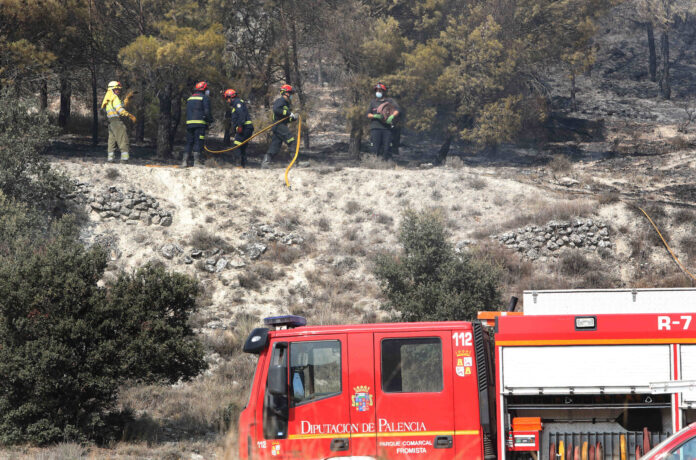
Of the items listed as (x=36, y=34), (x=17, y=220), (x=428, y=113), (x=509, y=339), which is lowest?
(x=509, y=339)

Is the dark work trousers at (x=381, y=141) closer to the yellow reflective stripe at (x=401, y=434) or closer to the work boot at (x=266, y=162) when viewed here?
the work boot at (x=266, y=162)

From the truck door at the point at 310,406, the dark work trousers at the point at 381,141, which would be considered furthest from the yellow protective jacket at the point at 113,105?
the truck door at the point at 310,406

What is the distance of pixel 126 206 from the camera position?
21.0 meters

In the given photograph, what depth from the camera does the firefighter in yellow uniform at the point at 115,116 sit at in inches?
820

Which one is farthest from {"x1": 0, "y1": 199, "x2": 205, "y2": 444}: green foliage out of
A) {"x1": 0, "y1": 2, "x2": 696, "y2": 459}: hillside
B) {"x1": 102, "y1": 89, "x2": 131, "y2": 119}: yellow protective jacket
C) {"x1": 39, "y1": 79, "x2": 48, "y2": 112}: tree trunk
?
{"x1": 39, "y1": 79, "x2": 48, "y2": 112}: tree trunk

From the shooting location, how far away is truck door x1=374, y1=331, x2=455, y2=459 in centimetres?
722

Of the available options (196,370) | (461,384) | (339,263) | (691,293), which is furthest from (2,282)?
(339,263)

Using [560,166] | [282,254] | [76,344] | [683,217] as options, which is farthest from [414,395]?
[560,166]

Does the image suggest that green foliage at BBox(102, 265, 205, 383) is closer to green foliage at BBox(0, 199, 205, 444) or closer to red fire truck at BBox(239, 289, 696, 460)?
green foliage at BBox(0, 199, 205, 444)

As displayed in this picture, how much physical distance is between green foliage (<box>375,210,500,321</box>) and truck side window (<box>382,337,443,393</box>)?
25.8 ft

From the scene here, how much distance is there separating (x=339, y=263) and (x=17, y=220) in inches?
292

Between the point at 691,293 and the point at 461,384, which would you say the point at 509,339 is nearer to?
the point at 461,384

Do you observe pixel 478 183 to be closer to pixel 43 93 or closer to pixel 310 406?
pixel 43 93

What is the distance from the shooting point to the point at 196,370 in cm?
1156
